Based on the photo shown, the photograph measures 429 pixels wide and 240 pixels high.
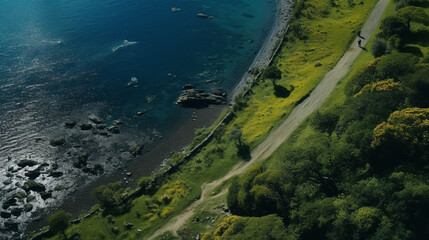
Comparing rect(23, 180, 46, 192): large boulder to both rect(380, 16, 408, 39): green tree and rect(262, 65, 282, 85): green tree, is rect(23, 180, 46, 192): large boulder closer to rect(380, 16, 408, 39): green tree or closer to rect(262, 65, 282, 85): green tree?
rect(262, 65, 282, 85): green tree

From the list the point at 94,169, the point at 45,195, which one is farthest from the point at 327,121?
the point at 45,195

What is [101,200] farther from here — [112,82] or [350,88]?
[350,88]

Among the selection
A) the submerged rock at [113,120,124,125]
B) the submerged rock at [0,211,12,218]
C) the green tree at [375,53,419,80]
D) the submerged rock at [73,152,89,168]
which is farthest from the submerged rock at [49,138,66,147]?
the green tree at [375,53,419,80]

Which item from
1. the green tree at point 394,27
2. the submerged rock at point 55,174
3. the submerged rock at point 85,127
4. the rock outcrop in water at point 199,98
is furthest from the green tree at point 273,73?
the submerged rock at point 55,174

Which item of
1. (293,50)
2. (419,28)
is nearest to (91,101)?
(293,50)

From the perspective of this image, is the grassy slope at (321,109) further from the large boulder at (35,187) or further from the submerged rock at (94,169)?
the large boulder at (35,187)
